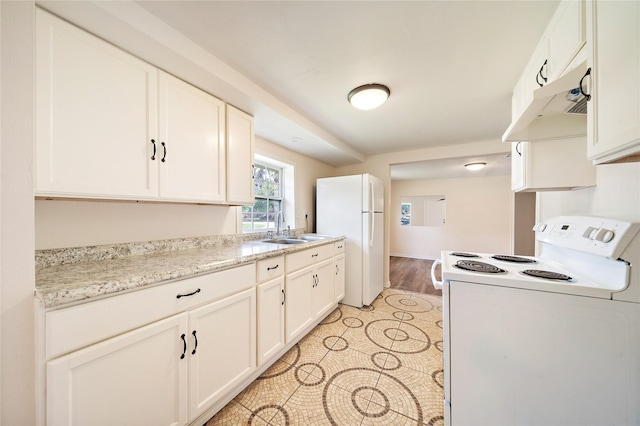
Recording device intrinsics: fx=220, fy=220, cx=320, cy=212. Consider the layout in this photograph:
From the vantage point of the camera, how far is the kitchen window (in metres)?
2.59

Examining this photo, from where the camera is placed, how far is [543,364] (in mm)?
978

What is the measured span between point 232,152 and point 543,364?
2.22 meters

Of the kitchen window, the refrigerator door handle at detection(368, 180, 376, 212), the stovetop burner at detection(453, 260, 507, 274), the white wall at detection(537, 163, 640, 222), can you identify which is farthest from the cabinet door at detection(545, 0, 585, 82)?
the kitchen window

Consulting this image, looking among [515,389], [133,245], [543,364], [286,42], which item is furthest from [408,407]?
[286,42]

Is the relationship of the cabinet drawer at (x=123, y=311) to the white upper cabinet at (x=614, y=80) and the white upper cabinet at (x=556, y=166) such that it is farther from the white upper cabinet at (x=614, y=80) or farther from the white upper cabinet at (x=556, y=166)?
the white upper cabinet at (x=556, y=166)

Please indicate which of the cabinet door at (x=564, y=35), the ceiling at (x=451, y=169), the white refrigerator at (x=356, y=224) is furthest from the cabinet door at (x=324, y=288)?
the ceiling at (x=451, y=169)

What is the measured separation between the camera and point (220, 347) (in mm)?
1298

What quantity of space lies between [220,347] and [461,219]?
20.4ft

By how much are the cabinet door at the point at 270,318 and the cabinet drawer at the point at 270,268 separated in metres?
0.04

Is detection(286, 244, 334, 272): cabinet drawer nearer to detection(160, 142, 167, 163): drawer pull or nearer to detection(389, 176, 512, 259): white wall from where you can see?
detection(160, 142, 167, 163): drawer pull

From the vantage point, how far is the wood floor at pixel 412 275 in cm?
371

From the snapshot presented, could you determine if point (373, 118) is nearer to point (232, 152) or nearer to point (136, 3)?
point (232, 152)

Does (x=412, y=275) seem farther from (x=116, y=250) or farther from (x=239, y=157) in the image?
(x=116, y=250)

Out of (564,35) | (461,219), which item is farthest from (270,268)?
(461,219)
